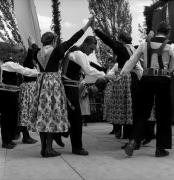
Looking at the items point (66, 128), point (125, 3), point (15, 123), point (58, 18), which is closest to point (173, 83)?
point (15, 123)

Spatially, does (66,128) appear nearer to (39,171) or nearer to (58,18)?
(39,171)

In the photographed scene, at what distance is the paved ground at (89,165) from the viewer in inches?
170

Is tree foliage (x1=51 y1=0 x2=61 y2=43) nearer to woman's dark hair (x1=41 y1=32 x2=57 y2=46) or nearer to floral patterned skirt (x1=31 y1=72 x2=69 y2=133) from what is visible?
woman's dark hair (x1=41 y1=32 x2=57 y2=46)

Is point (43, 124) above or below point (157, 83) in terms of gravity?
below

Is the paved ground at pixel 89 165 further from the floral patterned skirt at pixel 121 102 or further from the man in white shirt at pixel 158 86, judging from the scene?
the floral patterned skirt at pixel 121 102

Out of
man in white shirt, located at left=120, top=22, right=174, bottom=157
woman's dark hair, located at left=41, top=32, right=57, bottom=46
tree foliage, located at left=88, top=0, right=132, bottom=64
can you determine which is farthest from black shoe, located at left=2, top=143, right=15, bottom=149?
tree foliage, located at left=88, top=0, right=132, bottom=64

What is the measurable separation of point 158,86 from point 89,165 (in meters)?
1.40

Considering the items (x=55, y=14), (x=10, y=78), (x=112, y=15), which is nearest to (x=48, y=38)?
(x=10, y=78)

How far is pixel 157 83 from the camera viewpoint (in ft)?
18.3

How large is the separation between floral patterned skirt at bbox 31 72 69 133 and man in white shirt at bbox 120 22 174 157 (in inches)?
35.7

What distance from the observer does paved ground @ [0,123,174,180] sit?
431 cm

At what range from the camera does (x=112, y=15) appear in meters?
34.9

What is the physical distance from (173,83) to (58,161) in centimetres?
565

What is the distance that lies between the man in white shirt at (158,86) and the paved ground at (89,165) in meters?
0.24
